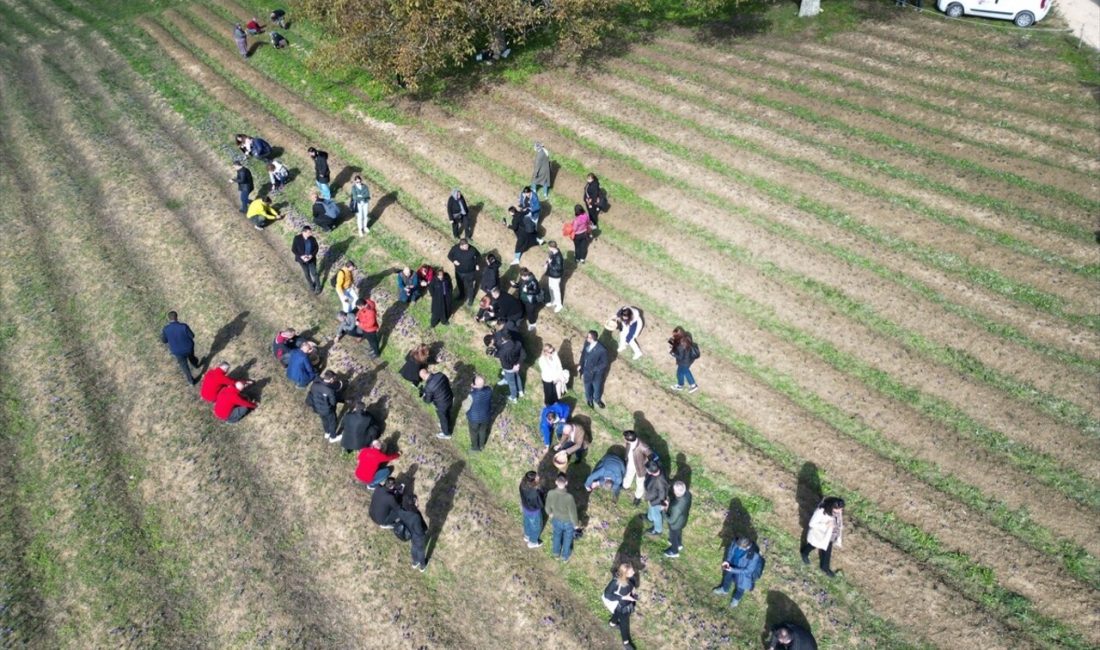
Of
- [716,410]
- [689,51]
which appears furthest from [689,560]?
[689,51]

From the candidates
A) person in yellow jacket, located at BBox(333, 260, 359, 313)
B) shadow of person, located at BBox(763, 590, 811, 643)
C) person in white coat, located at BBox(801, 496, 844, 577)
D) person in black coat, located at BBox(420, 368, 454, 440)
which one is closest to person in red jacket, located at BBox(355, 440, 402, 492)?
person in black coat, located at BBox(420, 368, 454, 440)

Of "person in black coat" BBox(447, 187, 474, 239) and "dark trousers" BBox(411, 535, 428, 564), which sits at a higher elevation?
"person in black coat" BBox(447, 187, 474, 239)

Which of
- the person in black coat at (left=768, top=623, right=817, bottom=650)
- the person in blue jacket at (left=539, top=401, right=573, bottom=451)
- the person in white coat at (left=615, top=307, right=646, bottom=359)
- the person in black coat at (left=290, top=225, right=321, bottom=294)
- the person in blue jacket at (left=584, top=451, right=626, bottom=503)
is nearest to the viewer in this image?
the person in black coat at (left=768, top=623, right=817, bottom=650)

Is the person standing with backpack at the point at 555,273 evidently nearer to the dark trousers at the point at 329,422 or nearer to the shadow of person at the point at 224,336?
the dark trousers at the point at 329,422

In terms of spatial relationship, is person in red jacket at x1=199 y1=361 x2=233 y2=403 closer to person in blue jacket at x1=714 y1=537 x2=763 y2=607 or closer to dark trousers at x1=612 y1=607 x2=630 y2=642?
dark trousers at x1=612 y1=607 x2=630 y2=642

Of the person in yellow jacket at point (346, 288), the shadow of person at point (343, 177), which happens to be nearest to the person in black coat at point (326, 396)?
the person in yellow jacket at point (346, 288)
